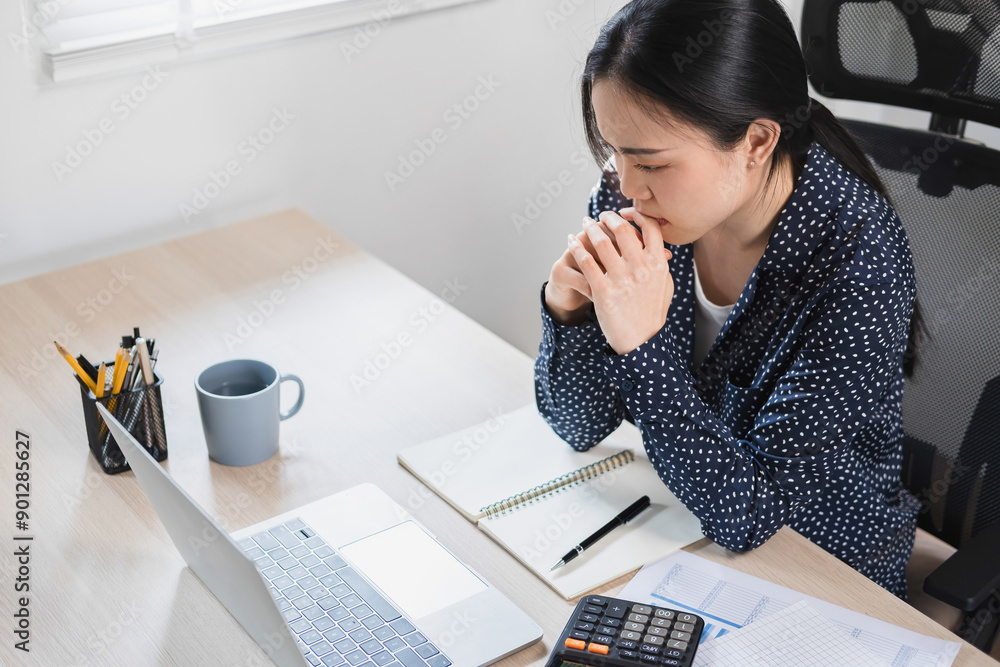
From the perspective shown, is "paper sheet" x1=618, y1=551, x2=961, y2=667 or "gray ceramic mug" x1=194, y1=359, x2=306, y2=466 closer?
"paper sheet" x1=618, y1=551, x2=961, y2=667

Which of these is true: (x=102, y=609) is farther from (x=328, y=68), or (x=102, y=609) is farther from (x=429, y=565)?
(x=328, y=68)

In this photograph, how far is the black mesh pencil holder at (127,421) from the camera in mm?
1046

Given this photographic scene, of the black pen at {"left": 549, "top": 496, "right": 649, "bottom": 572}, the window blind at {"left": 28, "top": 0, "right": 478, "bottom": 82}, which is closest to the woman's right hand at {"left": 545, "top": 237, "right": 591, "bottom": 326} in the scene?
the black pen at {"left": 549, "top": 496, "right": 649, "bottom": 572}

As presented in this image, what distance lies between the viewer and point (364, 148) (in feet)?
5.99

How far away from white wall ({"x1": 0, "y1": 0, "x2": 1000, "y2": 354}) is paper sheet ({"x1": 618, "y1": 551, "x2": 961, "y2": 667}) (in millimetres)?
752

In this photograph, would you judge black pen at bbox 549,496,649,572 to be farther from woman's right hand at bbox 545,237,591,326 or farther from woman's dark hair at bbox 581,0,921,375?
woman's dark hair at bbox 581,0,921,375

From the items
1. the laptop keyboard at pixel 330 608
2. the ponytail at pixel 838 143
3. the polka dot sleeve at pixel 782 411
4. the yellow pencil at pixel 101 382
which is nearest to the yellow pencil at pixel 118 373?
the yellow pencil at pixel 101 382

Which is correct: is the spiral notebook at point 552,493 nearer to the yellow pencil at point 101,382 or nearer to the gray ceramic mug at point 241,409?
the gray ceramic mug at point 241,409

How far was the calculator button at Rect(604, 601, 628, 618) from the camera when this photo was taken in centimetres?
86

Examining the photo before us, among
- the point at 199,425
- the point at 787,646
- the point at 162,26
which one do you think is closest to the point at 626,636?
the point at 787,646

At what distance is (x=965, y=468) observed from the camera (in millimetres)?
1230

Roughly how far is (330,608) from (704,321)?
1.98ft

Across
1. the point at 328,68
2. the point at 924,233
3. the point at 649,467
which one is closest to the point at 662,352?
the point at 649,467

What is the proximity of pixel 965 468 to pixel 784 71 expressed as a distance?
56cm
